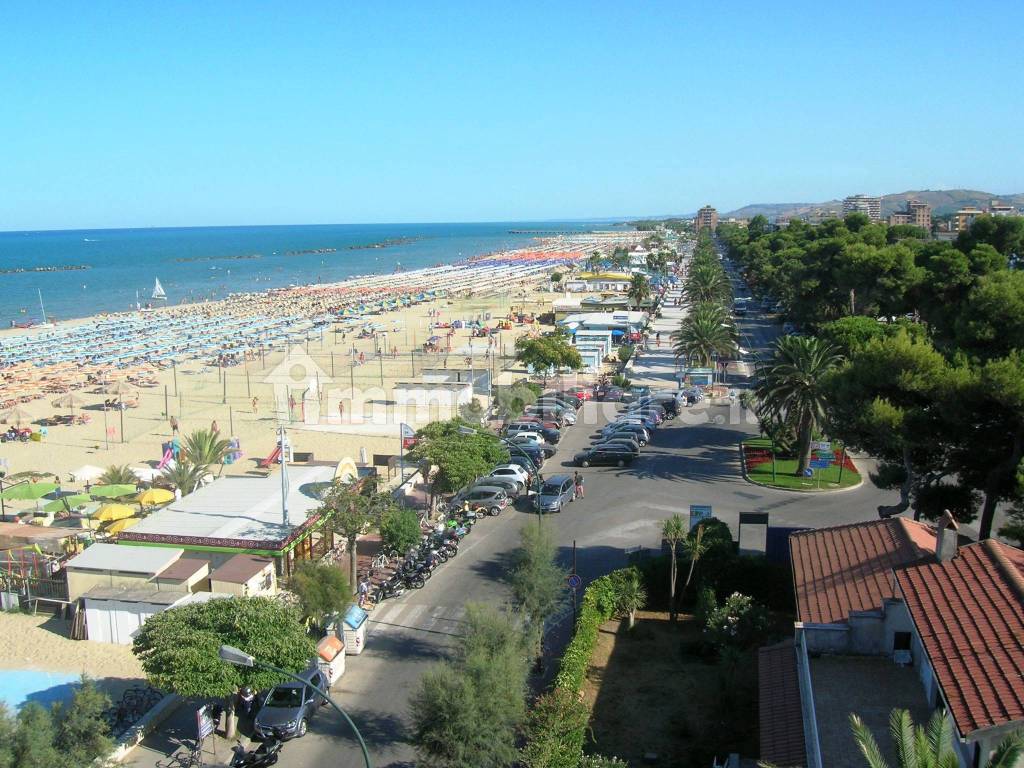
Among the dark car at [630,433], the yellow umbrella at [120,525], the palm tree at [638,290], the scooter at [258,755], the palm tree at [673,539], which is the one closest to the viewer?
the scooter at [258,755]

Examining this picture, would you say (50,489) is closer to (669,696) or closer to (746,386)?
(669,696)

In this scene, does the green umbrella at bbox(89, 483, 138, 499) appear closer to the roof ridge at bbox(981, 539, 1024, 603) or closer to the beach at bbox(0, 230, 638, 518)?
the beach at bbox(0, 230, 638, 518)

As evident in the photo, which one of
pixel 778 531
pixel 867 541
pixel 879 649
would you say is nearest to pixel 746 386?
pixel 778 531

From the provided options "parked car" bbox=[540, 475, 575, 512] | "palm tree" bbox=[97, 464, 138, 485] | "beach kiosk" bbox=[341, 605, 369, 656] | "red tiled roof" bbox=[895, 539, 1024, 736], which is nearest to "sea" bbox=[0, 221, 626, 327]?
"palm tree" bbox=[97, 464, 138, 485]

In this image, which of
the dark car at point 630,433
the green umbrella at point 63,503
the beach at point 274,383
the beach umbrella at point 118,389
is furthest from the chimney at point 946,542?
the beach umbrella at point 118,389

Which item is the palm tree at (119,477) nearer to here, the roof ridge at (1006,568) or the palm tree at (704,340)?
the roof ridge at (1006,568)
